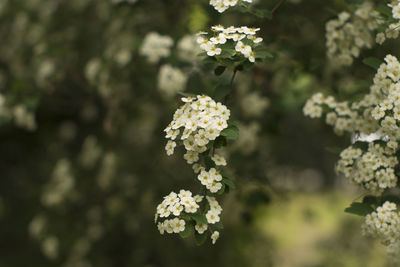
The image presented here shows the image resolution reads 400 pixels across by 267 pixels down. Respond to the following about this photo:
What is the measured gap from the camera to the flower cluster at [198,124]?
1932mm

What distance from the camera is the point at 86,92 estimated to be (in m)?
4.79

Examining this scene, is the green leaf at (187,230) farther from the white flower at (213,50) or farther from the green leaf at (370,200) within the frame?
the green leaf at (370,200)

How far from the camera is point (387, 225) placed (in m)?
2.04

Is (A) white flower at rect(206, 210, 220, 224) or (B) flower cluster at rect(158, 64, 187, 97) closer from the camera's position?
(A) white flower at rect(206, 210, 220, 224)

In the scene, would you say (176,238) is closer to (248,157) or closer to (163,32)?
(248,157)

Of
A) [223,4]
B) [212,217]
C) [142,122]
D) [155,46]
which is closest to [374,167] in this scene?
[212,217]

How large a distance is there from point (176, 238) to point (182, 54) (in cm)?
227

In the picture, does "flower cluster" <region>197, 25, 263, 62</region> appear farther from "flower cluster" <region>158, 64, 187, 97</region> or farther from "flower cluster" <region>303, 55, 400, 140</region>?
"flower cluster" <region>158, 64, 187, 97</region>

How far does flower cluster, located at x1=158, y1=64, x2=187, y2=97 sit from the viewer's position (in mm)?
3471

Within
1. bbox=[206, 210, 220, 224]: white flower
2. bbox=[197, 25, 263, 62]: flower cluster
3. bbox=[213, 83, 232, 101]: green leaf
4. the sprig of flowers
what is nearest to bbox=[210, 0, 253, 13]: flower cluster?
the sprig of flowers

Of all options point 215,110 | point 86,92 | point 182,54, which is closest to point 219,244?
point 86,92

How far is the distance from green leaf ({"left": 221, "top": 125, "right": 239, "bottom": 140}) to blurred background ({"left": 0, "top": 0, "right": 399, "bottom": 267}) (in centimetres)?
107

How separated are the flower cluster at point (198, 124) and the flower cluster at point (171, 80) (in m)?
1.40

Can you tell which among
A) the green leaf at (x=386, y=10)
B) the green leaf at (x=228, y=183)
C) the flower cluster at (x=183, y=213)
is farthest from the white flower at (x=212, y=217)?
the green leaf at (x=386, y=10)
